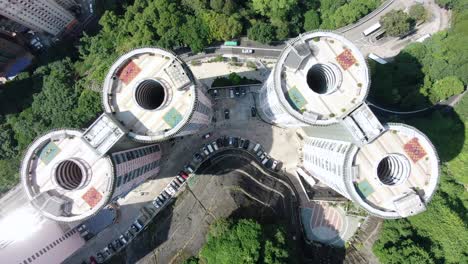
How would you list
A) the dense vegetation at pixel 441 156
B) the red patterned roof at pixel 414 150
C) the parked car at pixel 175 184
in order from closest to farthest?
the red patterned roof at pixel 414 150 → the dense vegetation at pixel 441 156 → the parked car at pixel 175 184

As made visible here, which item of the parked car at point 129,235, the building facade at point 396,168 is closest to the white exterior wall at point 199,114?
the building facade at point 396,168

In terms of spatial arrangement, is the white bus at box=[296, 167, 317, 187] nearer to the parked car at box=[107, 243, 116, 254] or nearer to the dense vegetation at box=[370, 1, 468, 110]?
the dense vegetation at box=[370, 1, 468, 110]

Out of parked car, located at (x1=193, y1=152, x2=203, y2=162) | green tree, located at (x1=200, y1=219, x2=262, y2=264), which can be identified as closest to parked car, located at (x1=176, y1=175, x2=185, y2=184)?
parked car, located at (x1=193, y1=152, x2=203, y2=162)

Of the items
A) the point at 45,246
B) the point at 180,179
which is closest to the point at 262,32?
the point at 180,179

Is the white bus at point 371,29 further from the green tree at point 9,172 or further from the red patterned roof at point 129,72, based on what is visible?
the green tree at point 9,172

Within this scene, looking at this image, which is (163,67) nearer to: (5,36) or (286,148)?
(286,148)

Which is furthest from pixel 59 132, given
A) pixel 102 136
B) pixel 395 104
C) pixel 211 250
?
pixel 395 104
